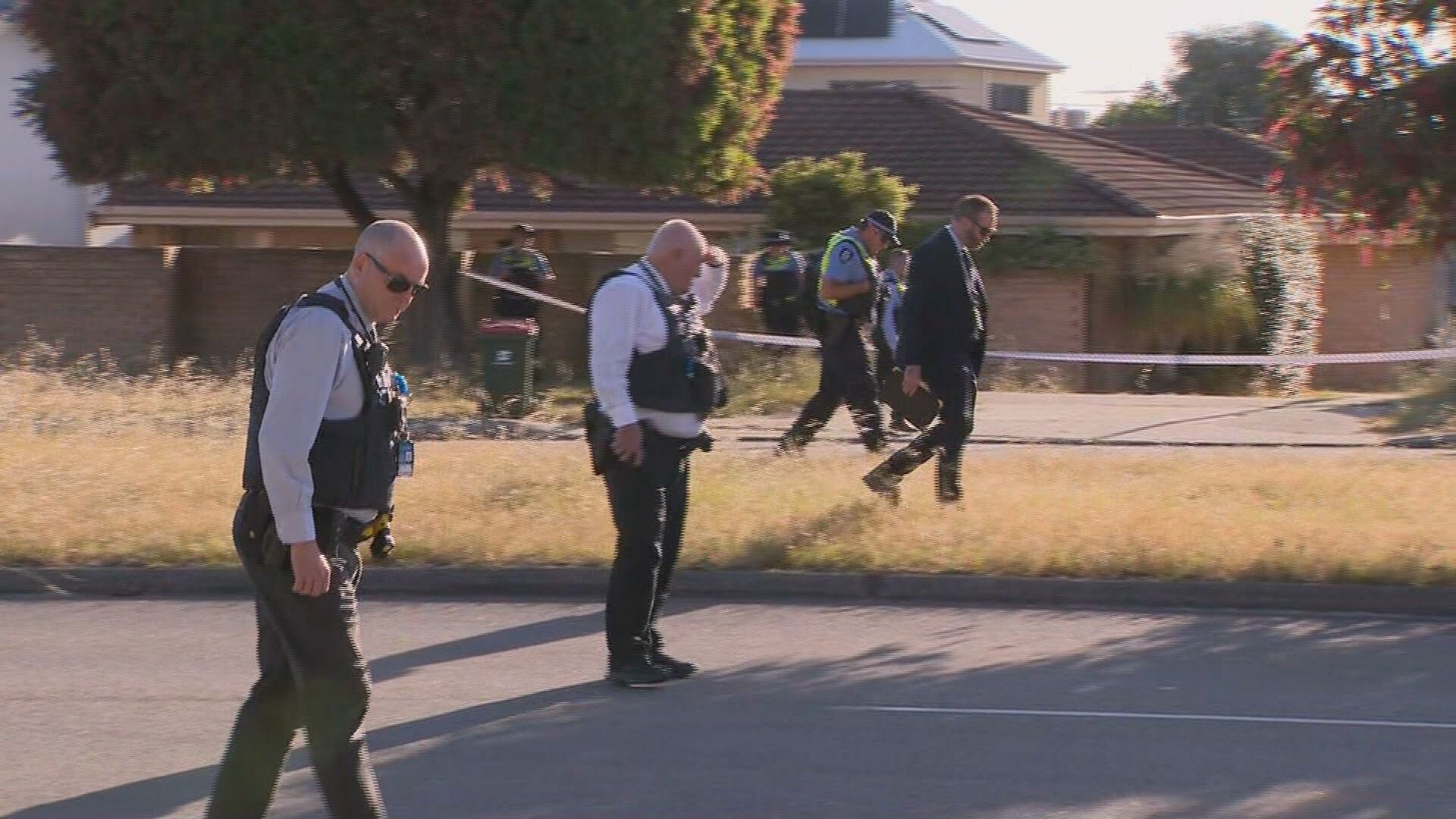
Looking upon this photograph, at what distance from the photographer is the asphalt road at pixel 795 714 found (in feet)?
20.7

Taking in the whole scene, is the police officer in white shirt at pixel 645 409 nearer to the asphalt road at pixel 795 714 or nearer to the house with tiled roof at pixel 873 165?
the asphalt road at pixel 795 714

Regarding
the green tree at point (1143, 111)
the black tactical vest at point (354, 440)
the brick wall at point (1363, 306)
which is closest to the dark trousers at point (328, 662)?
the black tactical vest at point (354, 440)

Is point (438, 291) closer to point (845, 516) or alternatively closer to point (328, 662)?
point (845, 516)

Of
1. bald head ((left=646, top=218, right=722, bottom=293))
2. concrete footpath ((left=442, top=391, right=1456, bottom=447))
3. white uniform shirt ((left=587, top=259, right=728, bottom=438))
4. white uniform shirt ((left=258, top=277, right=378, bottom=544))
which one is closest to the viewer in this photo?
white uniform shirt ((left=258, top=277, right=378, bottom=544))

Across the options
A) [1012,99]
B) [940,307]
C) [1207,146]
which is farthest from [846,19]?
[940,307]

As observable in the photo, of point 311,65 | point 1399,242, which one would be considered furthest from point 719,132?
point 1399,242

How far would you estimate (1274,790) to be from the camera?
20.9ft

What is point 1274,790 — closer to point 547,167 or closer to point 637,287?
point 637,287

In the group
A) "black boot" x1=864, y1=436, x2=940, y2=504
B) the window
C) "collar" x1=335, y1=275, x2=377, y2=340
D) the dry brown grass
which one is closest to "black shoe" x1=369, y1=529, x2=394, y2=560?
"collar" x1=335, y1=275, x2=377, y2=340

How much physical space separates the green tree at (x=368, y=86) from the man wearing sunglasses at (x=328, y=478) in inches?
551

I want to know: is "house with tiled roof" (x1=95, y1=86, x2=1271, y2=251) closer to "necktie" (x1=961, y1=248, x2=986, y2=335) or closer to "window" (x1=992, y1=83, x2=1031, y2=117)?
"necktie" (x1=961, y1=248, x2=986, y2=335)

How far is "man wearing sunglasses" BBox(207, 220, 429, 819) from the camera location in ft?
16.2

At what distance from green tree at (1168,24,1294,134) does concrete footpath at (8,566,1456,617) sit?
2176 inches

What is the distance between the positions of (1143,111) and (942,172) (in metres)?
39.2
